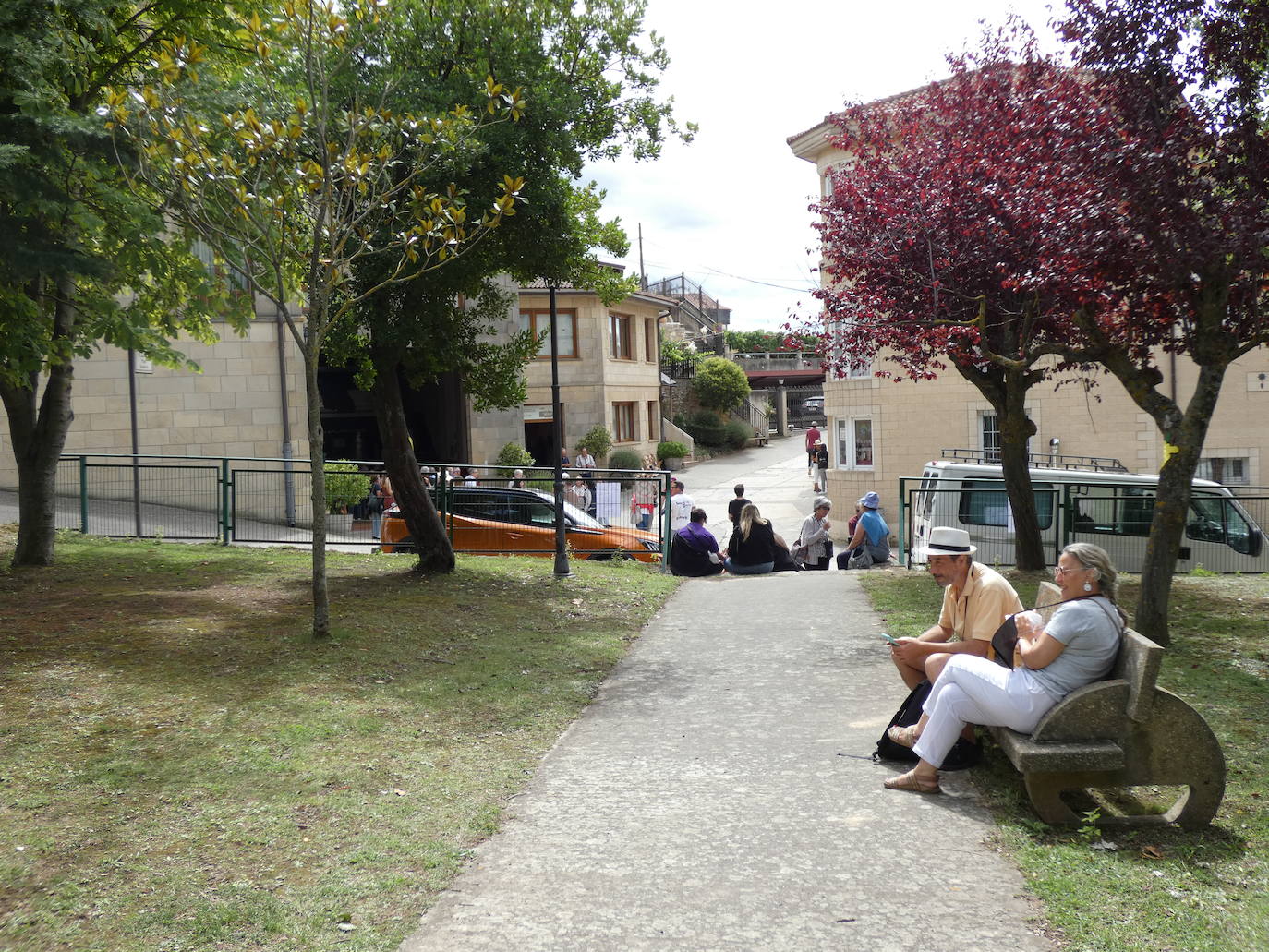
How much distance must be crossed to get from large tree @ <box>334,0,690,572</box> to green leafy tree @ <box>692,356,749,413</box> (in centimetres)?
3791

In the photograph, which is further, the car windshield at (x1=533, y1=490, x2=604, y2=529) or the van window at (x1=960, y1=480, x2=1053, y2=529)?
the car windshield at (x1=533, y1=490, x2=604, y2=529)

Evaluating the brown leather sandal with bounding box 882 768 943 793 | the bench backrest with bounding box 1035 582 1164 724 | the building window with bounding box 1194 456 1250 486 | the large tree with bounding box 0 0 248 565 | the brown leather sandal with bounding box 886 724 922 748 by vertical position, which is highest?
the large tree with bounding box 0 0 248 565

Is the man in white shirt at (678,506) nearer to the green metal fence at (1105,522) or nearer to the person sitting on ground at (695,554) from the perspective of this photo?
the person sitting on ground at (695,554)

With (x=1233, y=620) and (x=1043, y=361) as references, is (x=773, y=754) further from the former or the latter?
(x=1043, y=361)

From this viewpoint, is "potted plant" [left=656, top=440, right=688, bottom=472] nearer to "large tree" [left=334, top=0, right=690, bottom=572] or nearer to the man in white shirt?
the man in white shirt

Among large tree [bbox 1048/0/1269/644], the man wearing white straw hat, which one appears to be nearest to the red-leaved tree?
large tree [bbox 1048/0/1269/644]

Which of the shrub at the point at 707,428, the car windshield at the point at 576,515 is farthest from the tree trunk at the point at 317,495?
the shrub at the point at 707,428

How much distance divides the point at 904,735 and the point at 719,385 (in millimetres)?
45835

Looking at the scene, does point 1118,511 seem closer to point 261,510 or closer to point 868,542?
point 868,542

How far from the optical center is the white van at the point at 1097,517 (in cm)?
1541

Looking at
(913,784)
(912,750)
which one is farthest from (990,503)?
(913,784)

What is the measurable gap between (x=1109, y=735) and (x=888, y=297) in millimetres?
8365

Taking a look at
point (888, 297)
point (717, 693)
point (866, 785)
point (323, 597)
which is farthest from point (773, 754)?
point (888, 297)

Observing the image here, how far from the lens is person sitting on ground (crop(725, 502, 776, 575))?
15102mm
